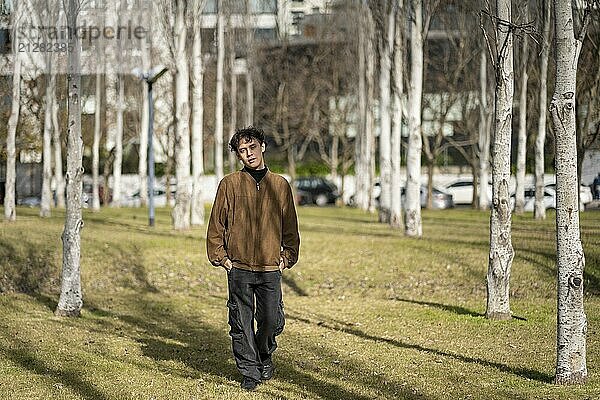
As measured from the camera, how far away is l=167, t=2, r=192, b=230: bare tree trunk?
26.3m

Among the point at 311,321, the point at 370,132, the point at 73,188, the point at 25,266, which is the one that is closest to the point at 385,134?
the point at 370,132

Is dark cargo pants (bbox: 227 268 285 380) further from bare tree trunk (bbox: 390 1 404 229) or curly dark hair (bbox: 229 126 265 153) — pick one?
bare tree trunk (bbox: 390 1 404 229)

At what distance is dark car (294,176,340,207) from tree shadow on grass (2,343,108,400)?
155 ft

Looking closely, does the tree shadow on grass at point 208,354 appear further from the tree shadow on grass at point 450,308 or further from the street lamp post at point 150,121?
the street lamp post at point 150,121

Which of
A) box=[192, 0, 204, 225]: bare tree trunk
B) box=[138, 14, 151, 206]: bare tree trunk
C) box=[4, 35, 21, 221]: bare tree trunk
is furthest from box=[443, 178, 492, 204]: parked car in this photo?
box=[4, 35, 21, 221]: bare tree trunk

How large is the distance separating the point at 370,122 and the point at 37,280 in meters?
25.6

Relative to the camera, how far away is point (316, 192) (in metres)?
59.6

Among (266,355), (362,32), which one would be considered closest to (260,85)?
(362,32)

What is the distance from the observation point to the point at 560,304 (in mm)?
9617

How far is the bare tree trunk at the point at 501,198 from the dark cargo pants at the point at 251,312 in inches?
213

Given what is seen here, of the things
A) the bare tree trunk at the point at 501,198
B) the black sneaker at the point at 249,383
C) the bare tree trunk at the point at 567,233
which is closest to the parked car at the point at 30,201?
the bare tree trunk at the point at 501,198

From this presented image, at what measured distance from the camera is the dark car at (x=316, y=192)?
5931cm

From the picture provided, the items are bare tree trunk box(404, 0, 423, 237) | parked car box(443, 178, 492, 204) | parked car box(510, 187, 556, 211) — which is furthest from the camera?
parked car box(443, 178, 492, 204)

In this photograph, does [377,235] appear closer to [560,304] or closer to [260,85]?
[560,304]
